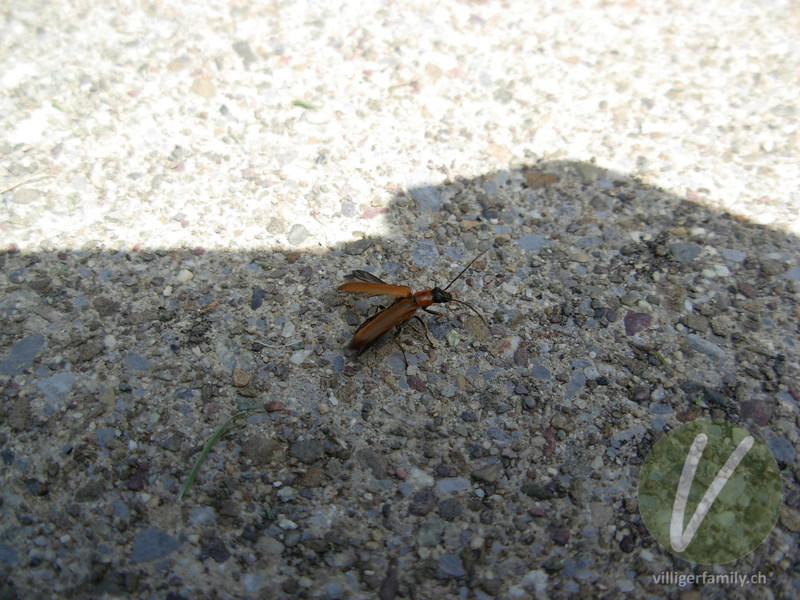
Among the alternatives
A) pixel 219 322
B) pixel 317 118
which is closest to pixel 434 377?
pixel 219 322

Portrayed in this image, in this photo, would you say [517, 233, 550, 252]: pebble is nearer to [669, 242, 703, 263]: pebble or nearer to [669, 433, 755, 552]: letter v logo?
[669, 242, 703, 263]: pebble

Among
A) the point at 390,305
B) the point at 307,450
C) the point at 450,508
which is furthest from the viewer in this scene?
the point at 390,305

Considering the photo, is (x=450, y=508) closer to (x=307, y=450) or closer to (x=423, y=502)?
(x=423, y=502)

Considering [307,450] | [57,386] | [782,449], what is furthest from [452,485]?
[57,386]

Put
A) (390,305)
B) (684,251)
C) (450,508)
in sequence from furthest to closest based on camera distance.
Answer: (684,251), (390,305), (450,508)

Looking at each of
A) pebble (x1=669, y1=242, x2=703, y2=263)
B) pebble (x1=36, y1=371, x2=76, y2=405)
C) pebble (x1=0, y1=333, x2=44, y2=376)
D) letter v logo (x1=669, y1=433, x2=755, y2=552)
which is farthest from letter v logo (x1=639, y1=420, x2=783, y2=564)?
pebble (x1=0, y1=333, x2=44, y2=376)

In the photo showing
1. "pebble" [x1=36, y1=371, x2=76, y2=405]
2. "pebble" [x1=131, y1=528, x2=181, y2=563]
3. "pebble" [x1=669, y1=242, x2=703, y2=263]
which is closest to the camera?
"pebble" [x1=131, y1=528, x2=181, y2=563]
